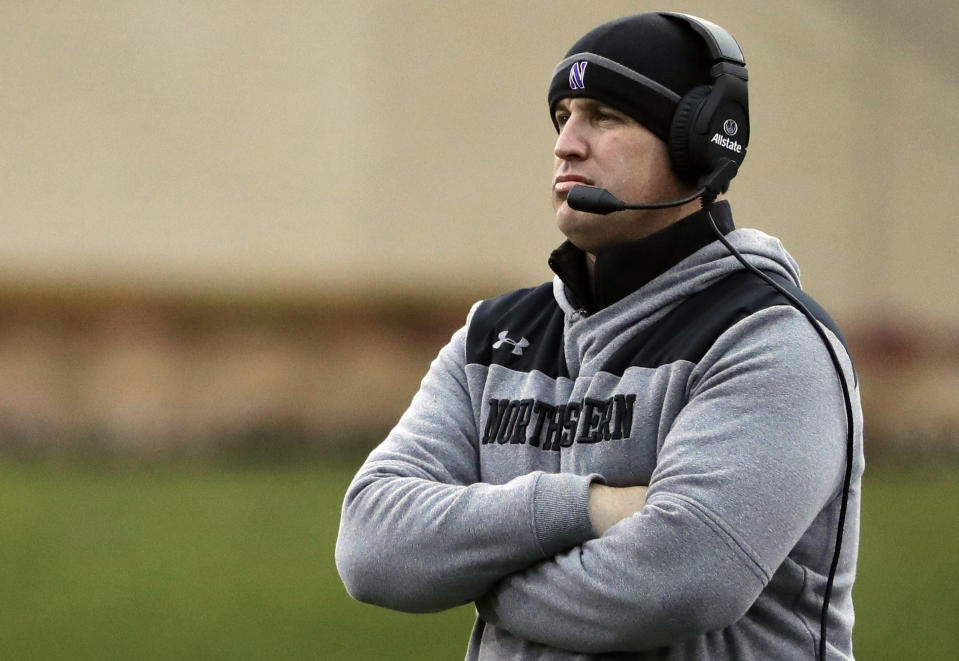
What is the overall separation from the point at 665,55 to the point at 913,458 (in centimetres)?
1128

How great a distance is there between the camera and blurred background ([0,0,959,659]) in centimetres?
883

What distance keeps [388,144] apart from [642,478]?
1214 centimetres

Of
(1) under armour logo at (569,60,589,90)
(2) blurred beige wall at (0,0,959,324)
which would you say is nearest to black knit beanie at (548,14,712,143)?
(1) under armour logo at (569,60,589,90)

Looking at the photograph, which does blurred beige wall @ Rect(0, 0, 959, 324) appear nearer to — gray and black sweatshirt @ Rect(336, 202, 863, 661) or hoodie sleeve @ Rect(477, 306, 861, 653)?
gray and black sweatshirt @ Rect(336, 202, 863, 661)

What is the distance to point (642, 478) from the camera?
1724 mm

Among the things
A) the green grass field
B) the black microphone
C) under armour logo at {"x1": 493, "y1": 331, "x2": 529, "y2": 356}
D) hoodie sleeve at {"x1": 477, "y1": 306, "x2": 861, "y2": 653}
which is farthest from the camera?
the green grass field

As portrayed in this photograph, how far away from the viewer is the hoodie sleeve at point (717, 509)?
1.60m

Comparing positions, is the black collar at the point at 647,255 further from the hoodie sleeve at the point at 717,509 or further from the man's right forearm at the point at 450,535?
the man's right forearm at the point at 450,535

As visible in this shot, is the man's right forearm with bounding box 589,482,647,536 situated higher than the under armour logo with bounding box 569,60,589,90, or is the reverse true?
the under armour logo with bounding box 569,60,589,90

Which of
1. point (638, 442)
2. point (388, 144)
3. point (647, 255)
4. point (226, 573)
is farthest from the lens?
point (388, 144)

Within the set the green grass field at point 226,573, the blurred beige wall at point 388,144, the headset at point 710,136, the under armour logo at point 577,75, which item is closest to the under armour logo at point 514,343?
the headset at point 710,136

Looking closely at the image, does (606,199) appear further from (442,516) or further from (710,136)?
(442,516)

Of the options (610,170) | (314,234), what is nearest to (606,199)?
(610,170)

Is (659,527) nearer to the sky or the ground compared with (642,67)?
nearer to the ground
